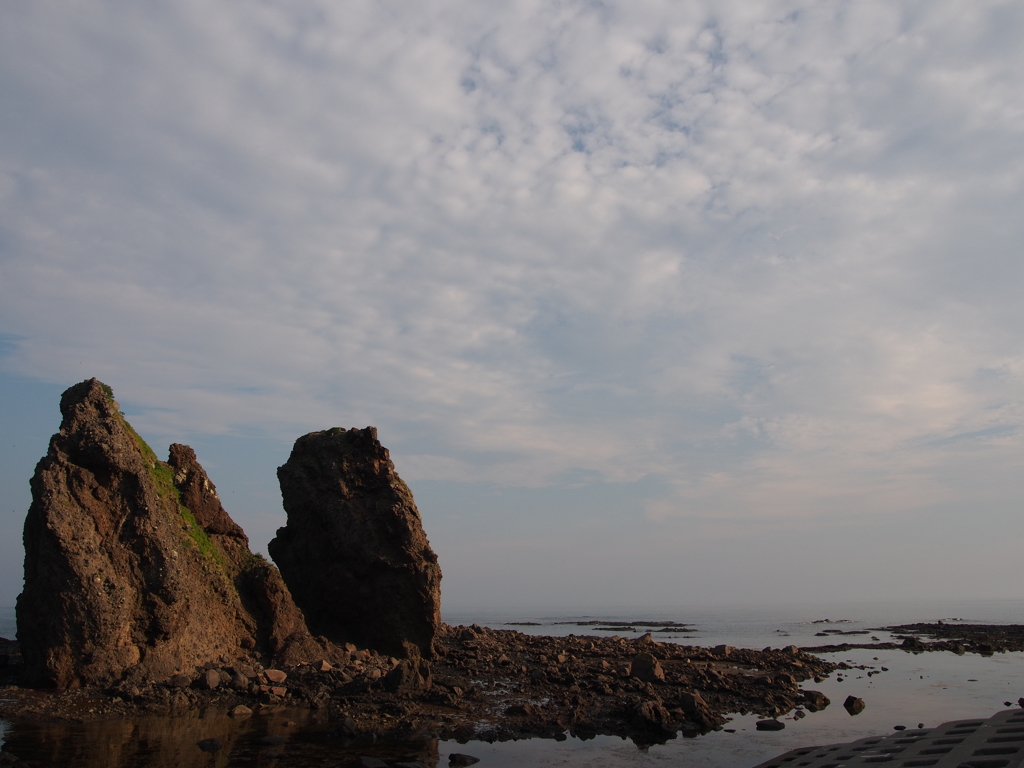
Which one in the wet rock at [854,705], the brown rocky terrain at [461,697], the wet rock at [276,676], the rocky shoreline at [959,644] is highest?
the wet rock at [276,676]

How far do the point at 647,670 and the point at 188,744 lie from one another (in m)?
15.0

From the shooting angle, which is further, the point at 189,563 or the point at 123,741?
the point at 189,563

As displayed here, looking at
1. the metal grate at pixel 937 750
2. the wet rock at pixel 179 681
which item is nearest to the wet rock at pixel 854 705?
the metal grate at pixel 937 750

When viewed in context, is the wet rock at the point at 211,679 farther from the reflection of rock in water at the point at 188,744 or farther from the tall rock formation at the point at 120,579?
the reflection of rock in water at the point at 188,744

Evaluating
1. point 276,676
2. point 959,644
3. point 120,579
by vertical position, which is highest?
point 120,579

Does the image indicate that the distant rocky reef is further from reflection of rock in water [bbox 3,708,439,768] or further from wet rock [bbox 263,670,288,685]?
reflection of rock in water [bbox 3,708,439,768]

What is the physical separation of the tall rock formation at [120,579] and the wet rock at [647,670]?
36.4 feet

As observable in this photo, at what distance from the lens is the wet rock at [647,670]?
902 inches

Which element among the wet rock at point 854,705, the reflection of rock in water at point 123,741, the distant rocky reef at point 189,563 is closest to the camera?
the reflection of rock in water at point 123,741

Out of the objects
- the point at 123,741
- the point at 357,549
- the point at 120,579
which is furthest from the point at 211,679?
the point at 357,549

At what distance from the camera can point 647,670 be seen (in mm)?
23125

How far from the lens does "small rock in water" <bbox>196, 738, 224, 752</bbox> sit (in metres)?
13.4

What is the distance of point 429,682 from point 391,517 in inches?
333

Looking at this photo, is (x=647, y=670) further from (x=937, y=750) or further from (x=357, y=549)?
(x=357, y=549)
